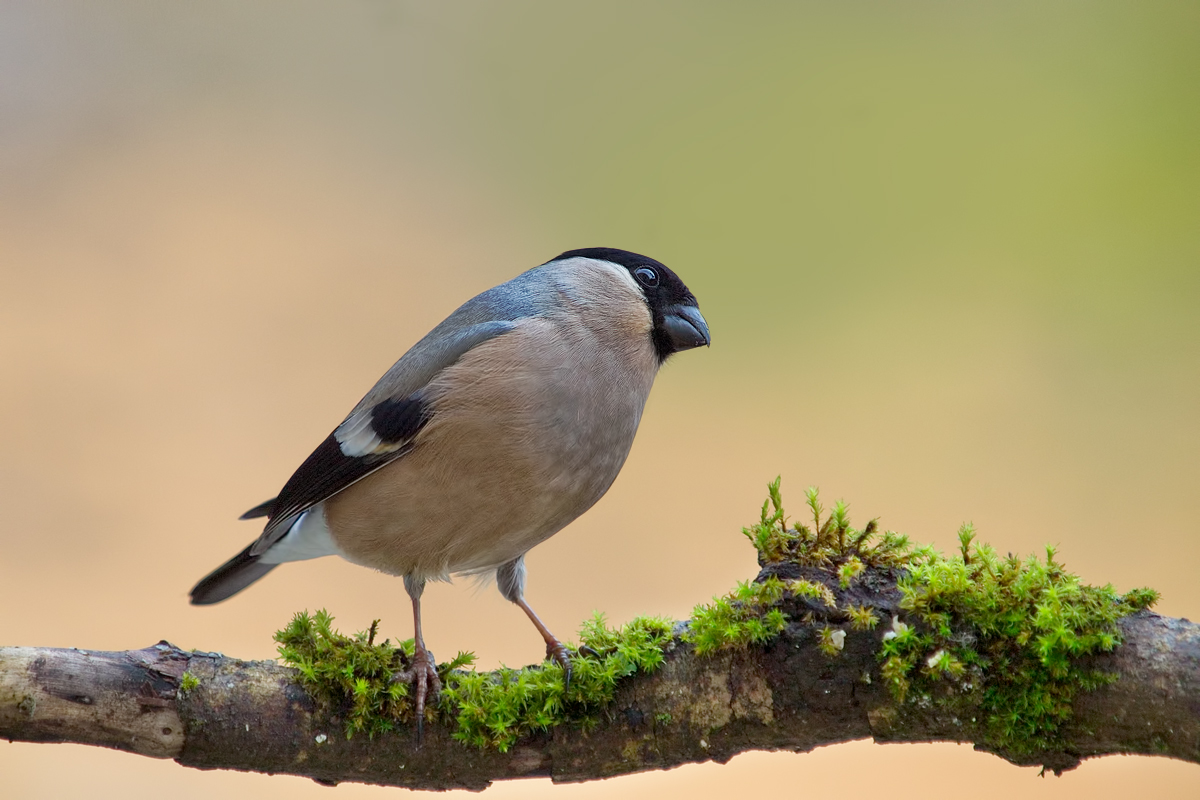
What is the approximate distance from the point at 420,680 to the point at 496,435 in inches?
30.8

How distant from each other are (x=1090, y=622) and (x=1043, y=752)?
0.33m

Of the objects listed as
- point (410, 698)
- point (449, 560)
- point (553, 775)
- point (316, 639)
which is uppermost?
point (449, 560)

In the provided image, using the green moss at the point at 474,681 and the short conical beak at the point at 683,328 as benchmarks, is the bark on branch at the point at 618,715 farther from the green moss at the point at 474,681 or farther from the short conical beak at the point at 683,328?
the short conical beak at the point at 683,328

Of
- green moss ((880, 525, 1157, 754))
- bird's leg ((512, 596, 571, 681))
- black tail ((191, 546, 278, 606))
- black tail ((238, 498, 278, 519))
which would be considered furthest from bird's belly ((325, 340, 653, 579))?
green moss ((880, 525, 1157, 754))

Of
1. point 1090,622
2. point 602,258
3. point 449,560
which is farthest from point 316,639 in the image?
point 1090,622

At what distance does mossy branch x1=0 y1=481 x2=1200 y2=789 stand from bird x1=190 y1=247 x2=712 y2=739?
17cm

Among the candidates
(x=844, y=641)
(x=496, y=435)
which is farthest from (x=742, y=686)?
(x=496, y=435)

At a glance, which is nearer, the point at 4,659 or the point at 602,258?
the point at 4,659

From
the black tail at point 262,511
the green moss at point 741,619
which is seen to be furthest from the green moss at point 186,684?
the green moss at point 741,619

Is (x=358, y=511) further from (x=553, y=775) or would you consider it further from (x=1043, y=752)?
(x=1043, y=752)

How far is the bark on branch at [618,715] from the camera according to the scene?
213 centimetres

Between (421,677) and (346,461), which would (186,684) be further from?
(346,461)

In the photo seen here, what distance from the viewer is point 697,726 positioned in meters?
2.55

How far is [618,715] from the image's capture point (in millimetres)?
2623
